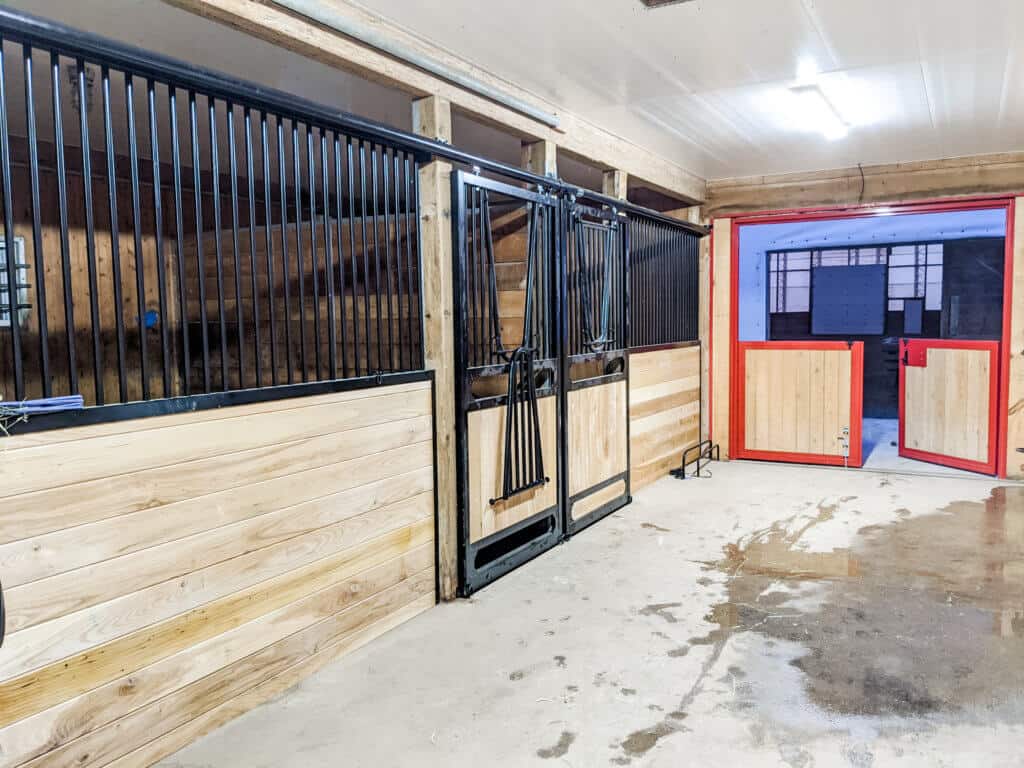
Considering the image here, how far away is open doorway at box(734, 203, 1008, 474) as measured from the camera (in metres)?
5.52

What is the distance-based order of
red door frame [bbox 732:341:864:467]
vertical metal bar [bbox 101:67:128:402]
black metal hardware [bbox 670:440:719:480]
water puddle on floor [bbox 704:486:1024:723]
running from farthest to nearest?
red door frame [bbox 732:341:864:467], black metal hardware [bbox 670:440:719:480], water puddle on floor [bbox 704:486:1024:723], vertical metal bar [bbox 101:67:128:402]

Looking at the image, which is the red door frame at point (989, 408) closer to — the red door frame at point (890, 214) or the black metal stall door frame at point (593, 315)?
the red door frame at point (890, 214)

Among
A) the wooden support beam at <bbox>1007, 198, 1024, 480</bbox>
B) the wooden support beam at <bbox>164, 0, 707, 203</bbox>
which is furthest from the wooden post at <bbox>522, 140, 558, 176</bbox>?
the wooden support beam at <bbox>1007, 198, 1024, 480</bbox>

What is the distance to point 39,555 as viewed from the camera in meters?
1.67

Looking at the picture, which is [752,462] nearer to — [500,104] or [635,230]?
[635,230]

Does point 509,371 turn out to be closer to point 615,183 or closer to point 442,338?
point 442,338

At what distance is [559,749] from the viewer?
198 centimetres

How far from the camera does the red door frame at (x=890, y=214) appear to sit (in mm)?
5133

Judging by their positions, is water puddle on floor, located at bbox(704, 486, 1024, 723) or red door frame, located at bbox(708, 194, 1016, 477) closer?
water puddle on floor, located at bbox(704, 486, 1024, 723)

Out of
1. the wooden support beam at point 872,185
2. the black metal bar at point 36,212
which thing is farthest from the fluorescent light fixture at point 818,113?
the black metal bar at point 36,212

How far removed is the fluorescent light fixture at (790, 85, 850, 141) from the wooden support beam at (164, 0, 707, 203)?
1035mm

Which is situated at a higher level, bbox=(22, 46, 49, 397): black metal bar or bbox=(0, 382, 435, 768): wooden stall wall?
bbox=(22, 46, 49, 397): black metal bar

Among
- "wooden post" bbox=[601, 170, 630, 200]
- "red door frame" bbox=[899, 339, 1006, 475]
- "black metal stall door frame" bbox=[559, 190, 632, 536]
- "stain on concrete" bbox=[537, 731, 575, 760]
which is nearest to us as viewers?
"stain on concrete" bbox=[537, 731, 575, 760]

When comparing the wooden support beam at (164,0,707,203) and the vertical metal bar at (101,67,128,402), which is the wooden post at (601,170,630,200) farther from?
the vertical metal bar at (101,67,128,402)
